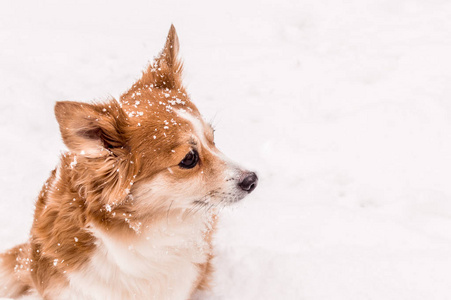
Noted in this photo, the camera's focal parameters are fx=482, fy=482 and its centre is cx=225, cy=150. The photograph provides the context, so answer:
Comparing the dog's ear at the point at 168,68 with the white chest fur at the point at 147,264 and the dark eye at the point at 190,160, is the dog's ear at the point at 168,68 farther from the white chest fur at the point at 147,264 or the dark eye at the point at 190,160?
the white chest fur at the point at 147,264

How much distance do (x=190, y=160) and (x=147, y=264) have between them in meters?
0.70

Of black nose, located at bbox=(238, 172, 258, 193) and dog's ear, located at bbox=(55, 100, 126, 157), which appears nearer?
dog's ear, located at bbox=(55, 100, 126, 157)

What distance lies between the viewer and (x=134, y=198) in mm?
2607

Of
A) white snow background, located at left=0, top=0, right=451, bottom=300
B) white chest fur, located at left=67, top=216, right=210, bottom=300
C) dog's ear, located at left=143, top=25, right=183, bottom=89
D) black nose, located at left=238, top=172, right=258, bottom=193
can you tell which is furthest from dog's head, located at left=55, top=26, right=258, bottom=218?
white snow background, located at left=0, top=0, right=451, bottom=300

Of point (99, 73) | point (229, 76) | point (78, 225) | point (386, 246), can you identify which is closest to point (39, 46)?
point (99, 73)

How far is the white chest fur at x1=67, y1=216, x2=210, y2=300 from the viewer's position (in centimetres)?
273

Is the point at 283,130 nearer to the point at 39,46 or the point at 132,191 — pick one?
the point at 132,191

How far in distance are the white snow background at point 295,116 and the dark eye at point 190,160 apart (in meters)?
1.25

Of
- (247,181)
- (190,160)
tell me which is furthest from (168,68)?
(247,181)

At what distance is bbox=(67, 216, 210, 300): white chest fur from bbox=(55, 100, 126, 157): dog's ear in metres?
0.50

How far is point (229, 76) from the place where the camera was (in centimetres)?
527

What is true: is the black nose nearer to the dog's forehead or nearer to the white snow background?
the dog's forehead

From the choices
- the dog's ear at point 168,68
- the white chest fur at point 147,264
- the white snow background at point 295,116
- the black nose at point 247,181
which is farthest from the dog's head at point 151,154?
the white snow background at point 295,116

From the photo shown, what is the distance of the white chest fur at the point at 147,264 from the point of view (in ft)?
8.95
